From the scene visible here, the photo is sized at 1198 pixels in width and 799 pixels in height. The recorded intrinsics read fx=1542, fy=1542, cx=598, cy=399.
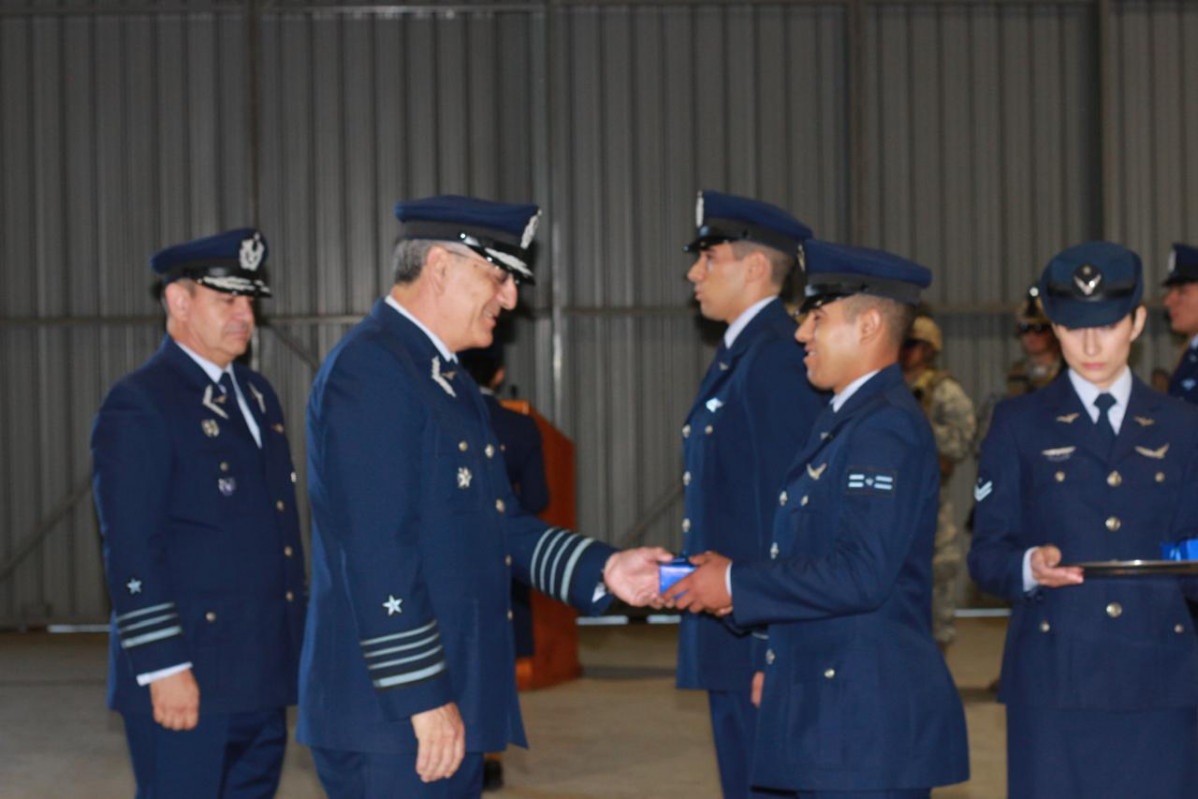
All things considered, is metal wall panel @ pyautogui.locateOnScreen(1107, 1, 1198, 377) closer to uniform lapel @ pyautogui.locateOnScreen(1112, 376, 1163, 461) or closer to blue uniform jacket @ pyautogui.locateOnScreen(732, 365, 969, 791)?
uniform lapel @ pyautogui.locateOnScreen(1112, 376, 1163, 461)

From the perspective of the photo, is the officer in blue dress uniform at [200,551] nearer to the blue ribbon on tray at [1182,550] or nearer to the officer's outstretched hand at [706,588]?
the officer's outstretched hand at [706,588]

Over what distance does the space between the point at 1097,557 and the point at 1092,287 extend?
0.52m

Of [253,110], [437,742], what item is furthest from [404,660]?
[253,110]

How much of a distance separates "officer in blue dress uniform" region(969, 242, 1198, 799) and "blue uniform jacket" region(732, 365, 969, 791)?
0.33 metres

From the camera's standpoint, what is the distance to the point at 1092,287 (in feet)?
9.71

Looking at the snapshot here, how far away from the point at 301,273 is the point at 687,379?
9.16ft

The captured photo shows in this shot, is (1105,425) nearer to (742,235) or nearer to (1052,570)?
(1052,570)

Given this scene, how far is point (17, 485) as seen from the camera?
10695 mm

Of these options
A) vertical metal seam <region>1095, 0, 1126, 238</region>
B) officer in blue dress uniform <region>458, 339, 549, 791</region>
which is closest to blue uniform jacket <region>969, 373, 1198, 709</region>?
officer in blue dress uniform <region>458, 339, 549, 791</region>

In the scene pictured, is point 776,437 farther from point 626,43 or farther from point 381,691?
point 626,43

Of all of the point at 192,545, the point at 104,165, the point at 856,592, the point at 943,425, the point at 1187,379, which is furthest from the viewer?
the point at 104,165

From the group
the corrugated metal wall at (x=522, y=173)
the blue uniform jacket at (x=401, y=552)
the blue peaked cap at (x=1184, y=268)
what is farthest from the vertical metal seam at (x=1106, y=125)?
the blue uniform jacket at (x=401, y=552)

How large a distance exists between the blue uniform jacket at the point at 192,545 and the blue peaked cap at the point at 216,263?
0.53 ft

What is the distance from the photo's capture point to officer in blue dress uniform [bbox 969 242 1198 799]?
295 cm
